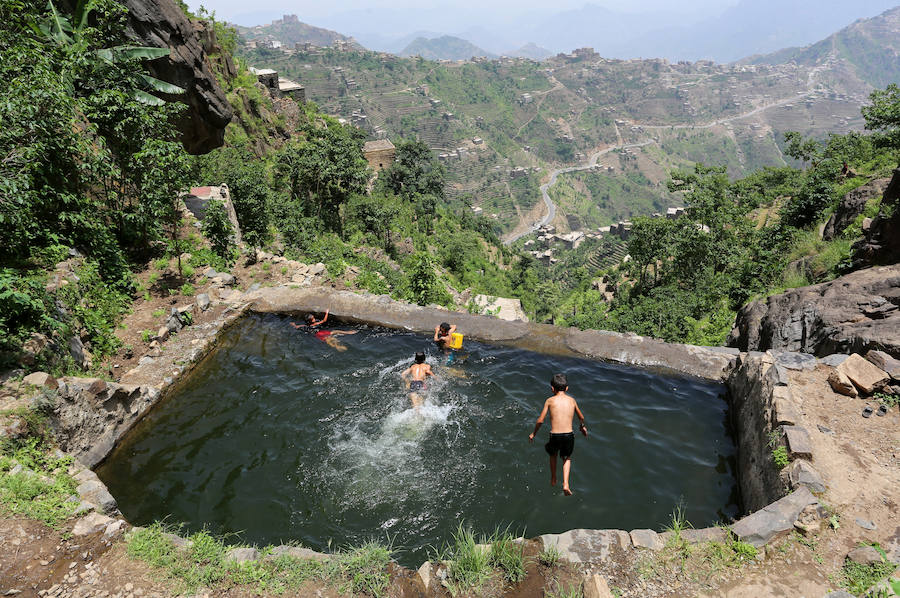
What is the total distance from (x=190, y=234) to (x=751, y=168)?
197m

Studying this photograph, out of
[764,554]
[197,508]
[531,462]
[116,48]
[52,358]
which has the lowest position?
[197,508]

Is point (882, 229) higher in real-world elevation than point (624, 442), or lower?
higher

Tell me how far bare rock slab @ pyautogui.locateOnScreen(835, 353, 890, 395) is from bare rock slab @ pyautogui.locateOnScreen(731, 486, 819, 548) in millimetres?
3020

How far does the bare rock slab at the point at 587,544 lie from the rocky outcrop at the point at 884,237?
10543 millimetres

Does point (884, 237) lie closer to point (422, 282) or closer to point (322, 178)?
point (422, 282)

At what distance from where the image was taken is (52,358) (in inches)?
309

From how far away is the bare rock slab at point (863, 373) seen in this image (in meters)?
7.03

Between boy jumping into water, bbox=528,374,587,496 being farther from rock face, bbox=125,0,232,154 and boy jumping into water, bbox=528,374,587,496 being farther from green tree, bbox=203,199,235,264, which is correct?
rock face, bbox=125,0,232,154

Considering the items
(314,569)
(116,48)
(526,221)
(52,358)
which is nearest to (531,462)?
(314,569)

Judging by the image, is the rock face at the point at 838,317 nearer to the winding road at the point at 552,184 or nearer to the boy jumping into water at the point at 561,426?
the boy jumping into water at the point at 561,426

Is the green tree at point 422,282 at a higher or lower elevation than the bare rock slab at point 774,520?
higher

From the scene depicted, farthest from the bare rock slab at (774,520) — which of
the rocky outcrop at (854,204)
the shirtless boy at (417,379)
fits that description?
the rocky outcrop at (854,204)

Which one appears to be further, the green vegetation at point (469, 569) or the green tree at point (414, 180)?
the green tree at point (414, 180)

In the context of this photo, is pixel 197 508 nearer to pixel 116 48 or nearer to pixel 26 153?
pixel 26 153
